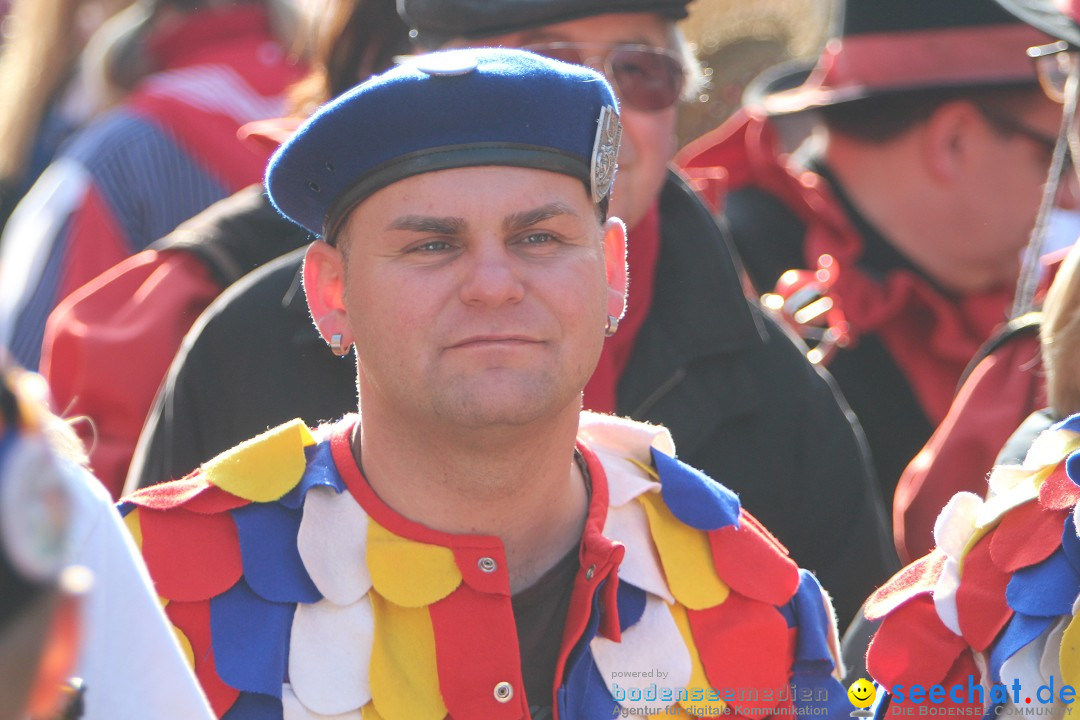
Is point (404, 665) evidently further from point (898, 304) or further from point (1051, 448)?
point (898, 304)

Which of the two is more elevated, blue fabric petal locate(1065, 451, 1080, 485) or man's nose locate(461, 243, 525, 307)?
man's nose locate(461, 243, 525, 307)

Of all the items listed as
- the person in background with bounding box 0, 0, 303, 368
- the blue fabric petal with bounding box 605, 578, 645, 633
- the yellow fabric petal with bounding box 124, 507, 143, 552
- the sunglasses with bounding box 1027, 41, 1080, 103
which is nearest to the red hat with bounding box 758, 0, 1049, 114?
the sunglasses with bounding box 1027, 41, 1080, 103

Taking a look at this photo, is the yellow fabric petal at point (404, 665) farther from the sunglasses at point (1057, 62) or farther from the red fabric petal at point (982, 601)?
the sunglasses at point (1057, 62)

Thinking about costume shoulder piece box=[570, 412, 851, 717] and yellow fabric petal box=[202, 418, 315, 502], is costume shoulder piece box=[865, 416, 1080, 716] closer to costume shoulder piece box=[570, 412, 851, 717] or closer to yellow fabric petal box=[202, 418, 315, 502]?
costume shoulder piece box=[570, 412, 851, 717]

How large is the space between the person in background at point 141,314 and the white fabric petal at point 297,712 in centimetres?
116

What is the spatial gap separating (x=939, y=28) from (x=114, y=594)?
3.23 meters

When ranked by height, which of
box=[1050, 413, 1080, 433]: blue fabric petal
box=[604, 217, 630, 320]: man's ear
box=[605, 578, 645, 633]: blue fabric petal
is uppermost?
box=[604, 217, 630, 320]: man's ear

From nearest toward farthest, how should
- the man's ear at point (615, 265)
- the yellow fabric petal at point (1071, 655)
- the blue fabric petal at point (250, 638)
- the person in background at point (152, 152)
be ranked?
the yellow fabric petal at point (1071, 655), the blue fabric petal at point (250, 638), the man's ear at point (615, 265), the person in background at point (152, 152)

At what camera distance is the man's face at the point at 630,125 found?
3.26 meters

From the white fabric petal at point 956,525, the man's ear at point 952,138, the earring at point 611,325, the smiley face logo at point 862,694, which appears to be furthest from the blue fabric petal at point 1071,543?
the man's ear at point 952,138

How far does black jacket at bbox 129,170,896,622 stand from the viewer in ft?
9.80

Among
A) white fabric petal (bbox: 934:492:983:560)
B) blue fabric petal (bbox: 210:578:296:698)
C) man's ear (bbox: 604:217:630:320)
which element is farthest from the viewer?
man's ear (bbox: 604:217:630:320)

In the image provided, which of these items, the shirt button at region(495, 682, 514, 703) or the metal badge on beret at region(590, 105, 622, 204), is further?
the metal badge on beret at region(590, 105, 622, 204)

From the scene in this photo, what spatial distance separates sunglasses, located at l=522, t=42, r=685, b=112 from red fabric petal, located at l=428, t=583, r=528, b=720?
1323 mm
